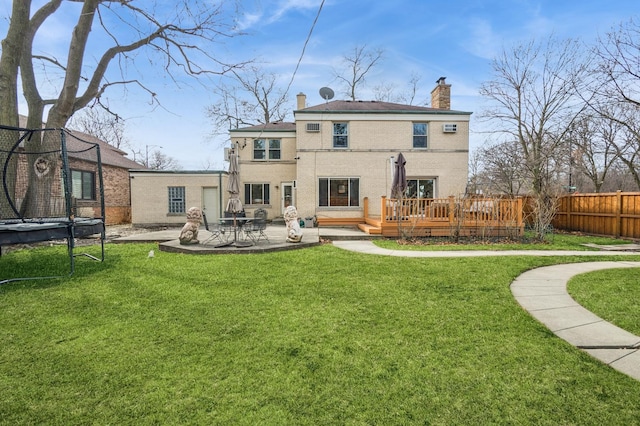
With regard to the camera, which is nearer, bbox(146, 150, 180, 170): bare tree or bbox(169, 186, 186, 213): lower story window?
bbox(169, 186, 186, 213): lower story window

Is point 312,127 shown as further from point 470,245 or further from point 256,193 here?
point 470,245

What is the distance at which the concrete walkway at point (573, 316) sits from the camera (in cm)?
305

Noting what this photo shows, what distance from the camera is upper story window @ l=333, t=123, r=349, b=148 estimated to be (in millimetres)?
15664

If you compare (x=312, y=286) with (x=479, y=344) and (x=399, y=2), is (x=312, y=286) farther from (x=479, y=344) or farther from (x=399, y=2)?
(x=399, y=2)

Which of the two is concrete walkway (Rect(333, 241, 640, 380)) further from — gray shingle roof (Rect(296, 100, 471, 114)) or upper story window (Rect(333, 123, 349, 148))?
upper story window (Rect(333, 123, 349, 148))

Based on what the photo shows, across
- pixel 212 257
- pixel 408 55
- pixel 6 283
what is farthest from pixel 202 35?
pixel 6 283

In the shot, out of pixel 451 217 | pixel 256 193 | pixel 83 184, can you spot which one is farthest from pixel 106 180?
pixel 451 217

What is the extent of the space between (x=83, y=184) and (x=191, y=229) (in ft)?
50.2

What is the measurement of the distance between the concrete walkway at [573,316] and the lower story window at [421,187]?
8938 millimetres

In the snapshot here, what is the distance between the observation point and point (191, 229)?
9.04 meters

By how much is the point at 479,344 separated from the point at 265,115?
30.9 meters

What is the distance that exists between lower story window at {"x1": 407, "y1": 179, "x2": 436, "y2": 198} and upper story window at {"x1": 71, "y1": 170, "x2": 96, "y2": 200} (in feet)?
63.0

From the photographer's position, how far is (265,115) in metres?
31.2

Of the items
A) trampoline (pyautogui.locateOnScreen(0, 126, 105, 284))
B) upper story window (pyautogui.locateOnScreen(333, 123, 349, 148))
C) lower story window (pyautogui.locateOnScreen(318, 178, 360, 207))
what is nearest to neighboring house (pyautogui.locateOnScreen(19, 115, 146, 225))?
trampoline (pyautogui.locateOnScreen(0, 126, 105, 284))
